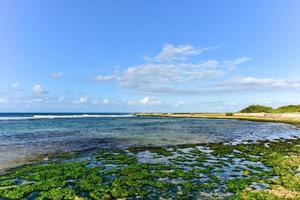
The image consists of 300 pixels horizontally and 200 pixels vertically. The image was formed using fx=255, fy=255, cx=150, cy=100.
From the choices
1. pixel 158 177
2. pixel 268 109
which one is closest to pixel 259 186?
pixel 158 177

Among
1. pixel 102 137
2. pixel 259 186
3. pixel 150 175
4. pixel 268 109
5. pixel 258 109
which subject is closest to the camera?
pixel 259 186

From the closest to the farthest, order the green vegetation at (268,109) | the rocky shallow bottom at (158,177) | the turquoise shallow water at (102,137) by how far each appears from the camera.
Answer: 1. the rocky shallow bottom at (158,177)
2. the turquoise shallow water at (102,137)
3. the green vegetation at (268,109)

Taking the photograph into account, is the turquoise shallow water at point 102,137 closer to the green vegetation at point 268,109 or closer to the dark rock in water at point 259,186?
the dark rock in water at point 259,186

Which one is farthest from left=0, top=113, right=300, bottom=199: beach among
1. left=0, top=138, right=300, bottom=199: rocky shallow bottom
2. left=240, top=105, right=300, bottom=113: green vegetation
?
left=240, top=105, right=300, bottom=113: green vegetation

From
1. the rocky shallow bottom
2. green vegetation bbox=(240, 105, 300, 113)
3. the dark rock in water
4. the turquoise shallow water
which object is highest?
green vegetation bbox=(240, 105, 300, 113)

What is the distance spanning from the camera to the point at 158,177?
16078 mm

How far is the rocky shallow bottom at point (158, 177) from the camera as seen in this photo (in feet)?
42.5

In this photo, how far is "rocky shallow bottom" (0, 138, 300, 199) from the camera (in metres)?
13.0

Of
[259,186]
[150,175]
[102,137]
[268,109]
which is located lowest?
[259,186]

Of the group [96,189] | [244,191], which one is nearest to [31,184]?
[96,189]

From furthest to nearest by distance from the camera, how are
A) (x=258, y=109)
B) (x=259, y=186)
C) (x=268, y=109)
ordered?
(x=258, y=109) < (x=268, y=109) < (x=259, y=186)

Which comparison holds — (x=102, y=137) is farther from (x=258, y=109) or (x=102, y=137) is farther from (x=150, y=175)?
(x=258, y=109)

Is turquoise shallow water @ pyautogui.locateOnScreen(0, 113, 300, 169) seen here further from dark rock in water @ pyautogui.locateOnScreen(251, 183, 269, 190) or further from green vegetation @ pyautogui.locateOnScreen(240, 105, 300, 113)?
green vegetation @ pyautogui.locateOnScreen(240, 105, 300, 113)

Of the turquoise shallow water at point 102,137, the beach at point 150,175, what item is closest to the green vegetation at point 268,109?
the turquoise shallow water at point 102,137
